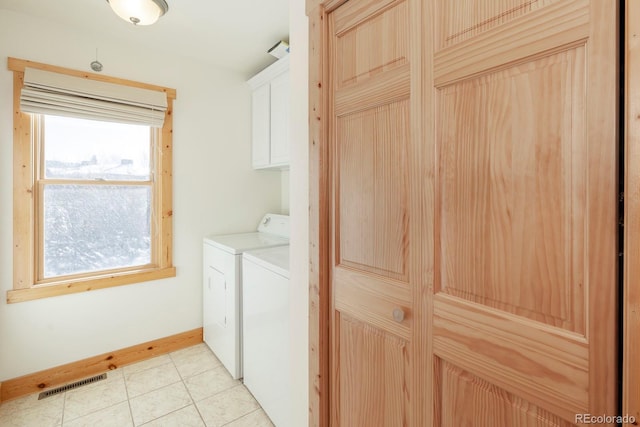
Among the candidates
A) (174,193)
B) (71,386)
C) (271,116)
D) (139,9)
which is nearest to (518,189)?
(139,9)

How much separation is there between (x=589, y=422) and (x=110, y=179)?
289cm

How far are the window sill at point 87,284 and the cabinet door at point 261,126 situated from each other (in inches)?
49.7

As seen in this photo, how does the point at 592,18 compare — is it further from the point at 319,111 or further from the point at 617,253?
the point at 319,111

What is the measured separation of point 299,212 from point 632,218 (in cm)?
102

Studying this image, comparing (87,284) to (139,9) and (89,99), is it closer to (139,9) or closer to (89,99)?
(89,99)

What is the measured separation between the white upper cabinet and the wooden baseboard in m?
1.72

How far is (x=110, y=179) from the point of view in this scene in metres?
2.34

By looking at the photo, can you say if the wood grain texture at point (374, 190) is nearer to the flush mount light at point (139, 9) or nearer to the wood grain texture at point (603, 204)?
the wood grain texture at point (603, 204)

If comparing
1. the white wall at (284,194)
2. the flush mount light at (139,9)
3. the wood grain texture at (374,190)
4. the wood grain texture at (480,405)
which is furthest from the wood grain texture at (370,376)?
the white wall at (284,194)

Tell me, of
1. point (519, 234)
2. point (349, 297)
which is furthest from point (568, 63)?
point (349, 297)

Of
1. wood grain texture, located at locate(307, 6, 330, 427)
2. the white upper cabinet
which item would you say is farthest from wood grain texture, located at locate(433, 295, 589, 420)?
the white upper cabinet

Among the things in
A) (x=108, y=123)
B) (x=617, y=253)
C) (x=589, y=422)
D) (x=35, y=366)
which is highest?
(x=108, y=123)

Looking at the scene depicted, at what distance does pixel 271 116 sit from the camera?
2623mm

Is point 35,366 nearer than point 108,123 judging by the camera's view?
Yes
